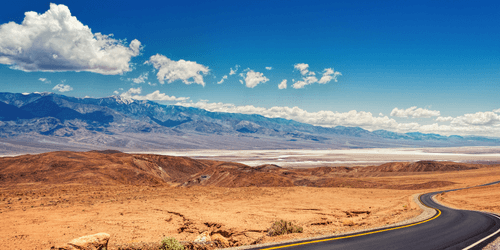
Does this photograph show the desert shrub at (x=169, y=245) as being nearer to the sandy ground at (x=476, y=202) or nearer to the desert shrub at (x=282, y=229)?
the desert shrub at (x=282, y=229)

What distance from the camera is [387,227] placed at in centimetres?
1672

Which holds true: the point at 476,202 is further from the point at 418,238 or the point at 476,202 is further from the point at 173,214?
the point at 173,214

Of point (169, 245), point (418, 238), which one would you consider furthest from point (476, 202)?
point (169, 245)

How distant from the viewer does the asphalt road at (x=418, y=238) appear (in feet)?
42.7

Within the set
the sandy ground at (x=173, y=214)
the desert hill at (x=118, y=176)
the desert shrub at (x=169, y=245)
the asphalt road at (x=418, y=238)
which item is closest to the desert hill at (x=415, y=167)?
the desert hill at (x=118, y=176)

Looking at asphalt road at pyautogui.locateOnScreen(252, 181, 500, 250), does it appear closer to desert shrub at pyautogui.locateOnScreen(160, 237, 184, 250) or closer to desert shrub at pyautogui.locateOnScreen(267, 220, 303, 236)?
desert shrub at pyautogui.locateOnScreen(267, 220, 303, 236)

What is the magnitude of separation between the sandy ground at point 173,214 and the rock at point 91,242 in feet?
3.17

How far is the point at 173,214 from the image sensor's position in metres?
24.1

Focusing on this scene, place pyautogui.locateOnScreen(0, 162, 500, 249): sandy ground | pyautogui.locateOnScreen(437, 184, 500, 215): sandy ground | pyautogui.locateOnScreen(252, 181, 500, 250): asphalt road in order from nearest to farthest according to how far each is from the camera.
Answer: pyautogui.locateOnScreen(252, 181, 500, 250): asphalt road
pyautogui.locateOnScreen(0, 162, 500, 249): sandy ground
pyautogui.locateOnScreen(437, 184, 500, 215): sandy ground

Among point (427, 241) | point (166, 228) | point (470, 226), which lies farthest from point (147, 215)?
point (470, 226)

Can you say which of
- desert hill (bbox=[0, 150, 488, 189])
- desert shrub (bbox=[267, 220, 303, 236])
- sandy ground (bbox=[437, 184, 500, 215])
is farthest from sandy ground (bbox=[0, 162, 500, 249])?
desert hill (bbox=[0, 150, 488, 189])

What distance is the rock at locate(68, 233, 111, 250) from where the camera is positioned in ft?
35.8

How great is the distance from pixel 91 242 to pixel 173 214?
13213 millimetres

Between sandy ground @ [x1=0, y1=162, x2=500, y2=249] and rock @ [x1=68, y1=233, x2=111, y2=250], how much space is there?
3.17ft
